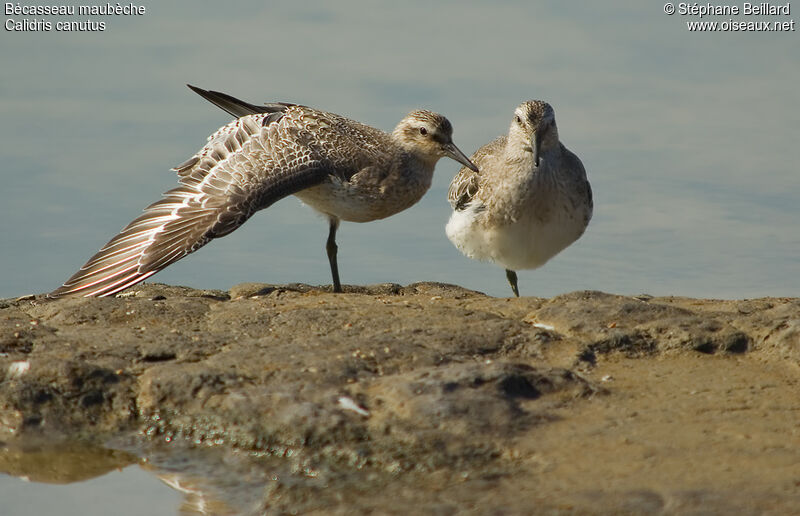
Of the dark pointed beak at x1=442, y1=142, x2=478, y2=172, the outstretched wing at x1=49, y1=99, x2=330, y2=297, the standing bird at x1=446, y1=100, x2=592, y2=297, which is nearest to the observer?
the outstretched wing at x1=49, y1=99, x2=330, y2=297

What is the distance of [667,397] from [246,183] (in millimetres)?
3864

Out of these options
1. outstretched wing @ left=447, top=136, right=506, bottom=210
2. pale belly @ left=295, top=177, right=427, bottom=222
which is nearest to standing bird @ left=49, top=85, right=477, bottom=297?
pale belly @ left=295, top=177, right=427, bottom=222

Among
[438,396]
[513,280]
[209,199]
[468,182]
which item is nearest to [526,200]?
[468,182]

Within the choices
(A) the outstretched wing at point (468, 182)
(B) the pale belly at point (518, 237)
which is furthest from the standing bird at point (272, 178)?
(B) the pale belly at point (518, 237)

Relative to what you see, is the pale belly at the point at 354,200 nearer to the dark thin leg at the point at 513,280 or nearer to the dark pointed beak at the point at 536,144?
the dark pointed beak at the point at 536,144

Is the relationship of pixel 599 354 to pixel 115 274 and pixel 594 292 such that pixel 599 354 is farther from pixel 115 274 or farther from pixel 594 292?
pixel 115 274

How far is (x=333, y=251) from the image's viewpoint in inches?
360

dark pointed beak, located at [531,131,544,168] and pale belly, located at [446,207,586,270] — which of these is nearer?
dark pointed beak, located at [531,131,544,168]

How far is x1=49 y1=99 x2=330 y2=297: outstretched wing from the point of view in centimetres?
768

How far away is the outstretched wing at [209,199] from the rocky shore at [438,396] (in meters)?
0.30

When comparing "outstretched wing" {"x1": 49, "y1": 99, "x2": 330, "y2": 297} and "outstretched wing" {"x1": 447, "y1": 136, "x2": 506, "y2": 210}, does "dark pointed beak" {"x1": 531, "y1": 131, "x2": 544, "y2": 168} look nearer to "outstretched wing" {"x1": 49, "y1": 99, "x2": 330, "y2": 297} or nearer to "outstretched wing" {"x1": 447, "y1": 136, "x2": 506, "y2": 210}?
"outstretched wing" {"x1": 447, "y1": 136, "x2": 506, "y2": 210}

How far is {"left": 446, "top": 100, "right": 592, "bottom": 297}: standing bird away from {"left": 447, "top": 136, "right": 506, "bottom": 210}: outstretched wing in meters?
0.01

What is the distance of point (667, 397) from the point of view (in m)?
5.84

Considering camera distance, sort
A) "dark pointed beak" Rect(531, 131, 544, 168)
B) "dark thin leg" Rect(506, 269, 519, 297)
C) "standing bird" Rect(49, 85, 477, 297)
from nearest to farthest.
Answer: "standing bird" Rect(49, 85, 477, 297) < "dark pointed beak" Rect(531, 131, 544, 168) < "dark thin leg" Rect(506, 269, 519, 297)
